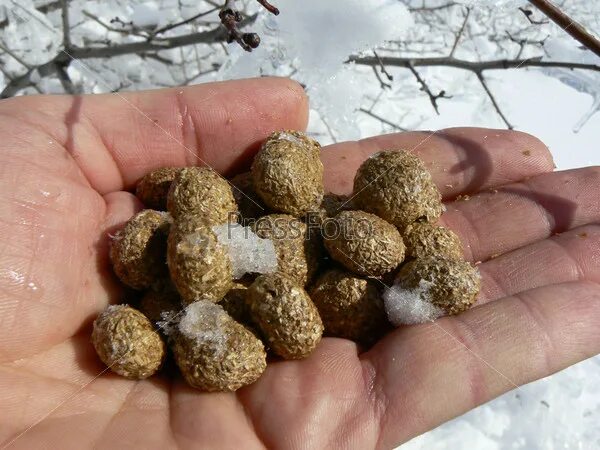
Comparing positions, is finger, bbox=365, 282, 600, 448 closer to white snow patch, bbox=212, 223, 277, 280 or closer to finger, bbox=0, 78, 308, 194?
white snow patch, bbox=212, 223, 277, 280

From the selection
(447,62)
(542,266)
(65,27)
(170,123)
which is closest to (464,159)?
(542,266)

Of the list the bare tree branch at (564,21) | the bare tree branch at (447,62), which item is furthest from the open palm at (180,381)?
the bare tree branch at (447,62)

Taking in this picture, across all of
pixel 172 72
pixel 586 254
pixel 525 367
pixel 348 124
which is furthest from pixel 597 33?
pixel 525 367

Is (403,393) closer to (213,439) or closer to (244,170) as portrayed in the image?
(213,439)

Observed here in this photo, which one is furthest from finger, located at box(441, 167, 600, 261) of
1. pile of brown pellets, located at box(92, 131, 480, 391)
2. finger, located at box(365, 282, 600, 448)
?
finger, located at box(365, 282, 600, 448)

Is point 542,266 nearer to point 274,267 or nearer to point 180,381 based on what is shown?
point 274,267

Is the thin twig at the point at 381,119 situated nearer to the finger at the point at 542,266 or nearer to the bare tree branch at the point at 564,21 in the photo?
the finger at the point at 542,266
